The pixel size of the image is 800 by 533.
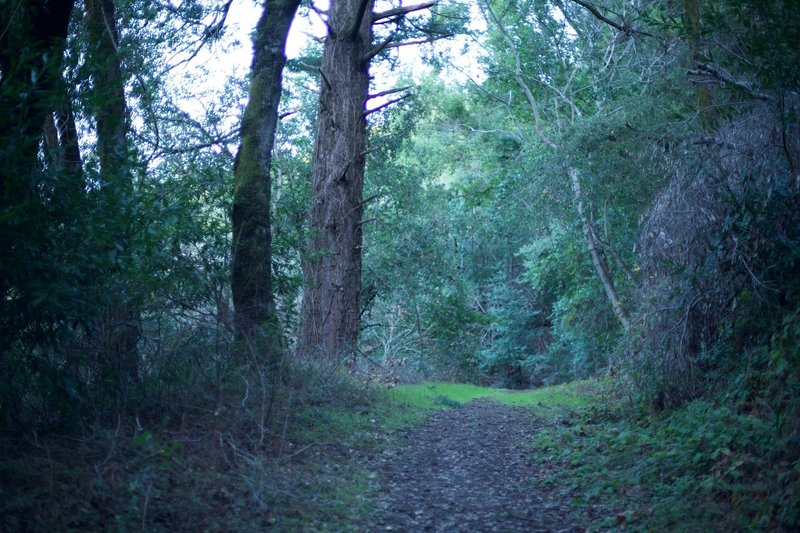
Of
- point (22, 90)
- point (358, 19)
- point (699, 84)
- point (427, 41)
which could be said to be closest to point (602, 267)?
point (427, 41)

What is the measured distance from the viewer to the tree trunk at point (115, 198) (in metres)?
5.89

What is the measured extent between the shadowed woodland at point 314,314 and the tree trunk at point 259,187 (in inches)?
1.3

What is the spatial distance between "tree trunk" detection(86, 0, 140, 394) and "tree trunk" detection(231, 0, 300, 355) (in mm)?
2079

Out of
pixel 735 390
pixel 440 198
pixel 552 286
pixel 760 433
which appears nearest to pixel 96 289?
pixel 760 433

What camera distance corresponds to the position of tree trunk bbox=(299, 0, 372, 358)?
15516 mm

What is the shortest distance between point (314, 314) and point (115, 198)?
32.2ft

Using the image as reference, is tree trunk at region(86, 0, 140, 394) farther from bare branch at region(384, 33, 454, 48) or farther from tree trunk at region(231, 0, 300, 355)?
bare branch at region(384, 33, 454, 48)

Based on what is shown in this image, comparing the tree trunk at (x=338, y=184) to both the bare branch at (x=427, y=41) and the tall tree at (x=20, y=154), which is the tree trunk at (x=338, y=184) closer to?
the bare branch at (x=427, y=41)

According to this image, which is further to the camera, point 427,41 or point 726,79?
point 427,41

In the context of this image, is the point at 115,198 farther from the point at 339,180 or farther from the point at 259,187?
the point at 339,180

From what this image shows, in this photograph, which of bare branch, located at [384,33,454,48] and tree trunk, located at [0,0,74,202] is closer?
tree trunk, located at [0,0,74,202]

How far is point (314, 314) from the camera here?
611 inches

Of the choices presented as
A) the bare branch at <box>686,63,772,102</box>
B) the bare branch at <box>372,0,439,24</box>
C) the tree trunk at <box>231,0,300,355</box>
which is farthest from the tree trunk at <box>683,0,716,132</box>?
the tree trunk at <box>231,0,300,355</box>

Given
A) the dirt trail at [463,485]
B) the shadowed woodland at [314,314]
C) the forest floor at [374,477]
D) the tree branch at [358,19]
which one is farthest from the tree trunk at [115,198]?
the tree branch at [358,19]
